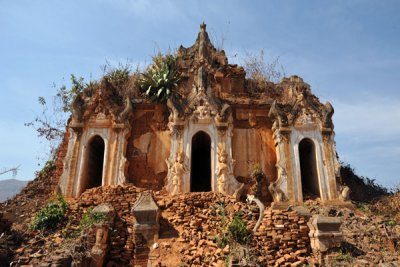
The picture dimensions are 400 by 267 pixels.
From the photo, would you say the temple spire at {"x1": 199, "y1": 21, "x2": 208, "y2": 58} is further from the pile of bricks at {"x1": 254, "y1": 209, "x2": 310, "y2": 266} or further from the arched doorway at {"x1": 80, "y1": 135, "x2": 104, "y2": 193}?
the pile of bricks at {"x1": 254, "y1": 209, "x2": 310, "y2": 266}

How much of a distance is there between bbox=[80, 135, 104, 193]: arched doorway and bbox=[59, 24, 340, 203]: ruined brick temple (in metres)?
0.04

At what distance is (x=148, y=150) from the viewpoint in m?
15.6

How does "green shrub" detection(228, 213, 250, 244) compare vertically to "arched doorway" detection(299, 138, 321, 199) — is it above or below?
below

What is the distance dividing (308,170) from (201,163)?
15.0 feet

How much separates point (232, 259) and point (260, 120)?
8463 mm

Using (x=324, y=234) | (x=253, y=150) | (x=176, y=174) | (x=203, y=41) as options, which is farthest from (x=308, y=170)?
(x=203, y=41)

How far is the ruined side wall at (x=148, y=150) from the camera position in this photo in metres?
15.1

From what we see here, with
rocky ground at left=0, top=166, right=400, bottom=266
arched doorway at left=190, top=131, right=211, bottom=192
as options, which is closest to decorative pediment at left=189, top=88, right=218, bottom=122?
arched doorway at left=190, top=131, right=211, bottom=192

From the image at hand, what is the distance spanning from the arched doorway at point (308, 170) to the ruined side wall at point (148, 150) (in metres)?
5.51

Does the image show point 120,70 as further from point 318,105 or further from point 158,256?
point 158,256

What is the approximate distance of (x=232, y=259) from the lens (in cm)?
866

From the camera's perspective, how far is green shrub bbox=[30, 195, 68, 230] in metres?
11.6

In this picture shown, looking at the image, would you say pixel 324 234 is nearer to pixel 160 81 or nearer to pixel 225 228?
pixel 225 228

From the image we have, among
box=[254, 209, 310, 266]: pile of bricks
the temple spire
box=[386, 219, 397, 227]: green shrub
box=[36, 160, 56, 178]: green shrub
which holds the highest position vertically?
the temple spire
